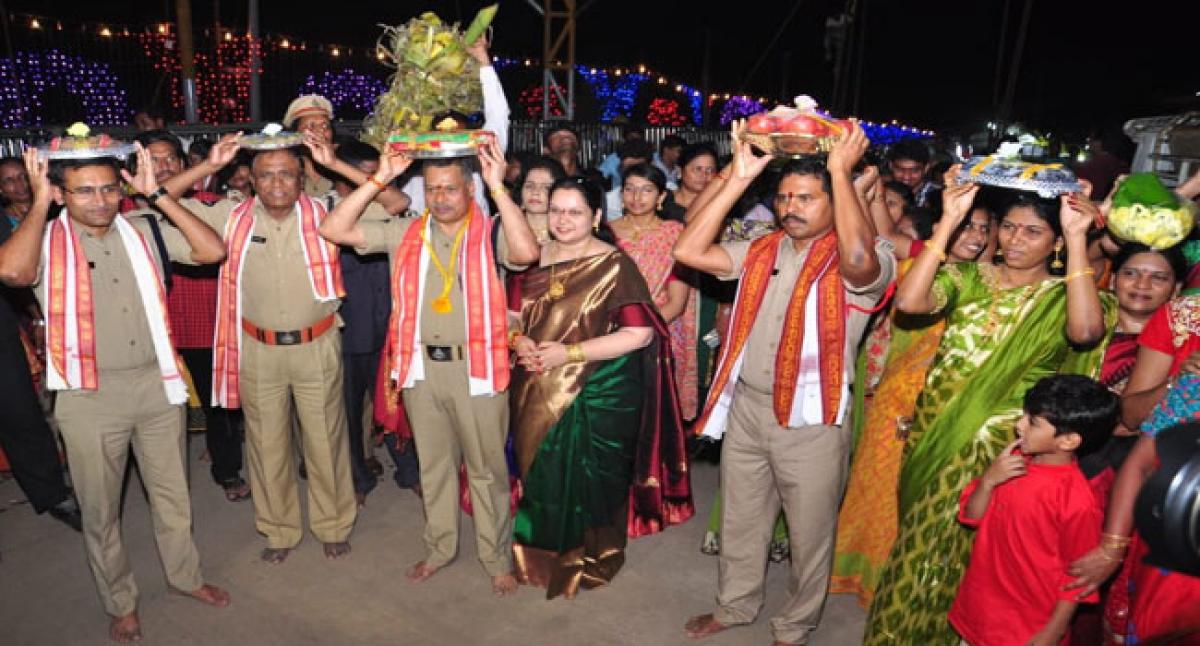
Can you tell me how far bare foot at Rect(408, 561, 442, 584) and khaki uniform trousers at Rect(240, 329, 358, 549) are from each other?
483 mm

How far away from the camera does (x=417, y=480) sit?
515 centimetres

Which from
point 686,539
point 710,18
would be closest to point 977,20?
point 710,18

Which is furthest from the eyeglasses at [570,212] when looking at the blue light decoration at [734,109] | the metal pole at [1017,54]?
the blue light decoration at [734,109]

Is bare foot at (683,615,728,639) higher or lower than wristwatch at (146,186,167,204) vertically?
lower

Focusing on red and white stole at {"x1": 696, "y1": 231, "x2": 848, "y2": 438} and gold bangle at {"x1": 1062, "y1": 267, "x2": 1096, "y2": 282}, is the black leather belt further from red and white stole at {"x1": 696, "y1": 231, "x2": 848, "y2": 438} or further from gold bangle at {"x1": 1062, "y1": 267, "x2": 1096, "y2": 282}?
gold bangle at {"x1": 1062, "y1": 267, "x2": 1096, "y2": 282}

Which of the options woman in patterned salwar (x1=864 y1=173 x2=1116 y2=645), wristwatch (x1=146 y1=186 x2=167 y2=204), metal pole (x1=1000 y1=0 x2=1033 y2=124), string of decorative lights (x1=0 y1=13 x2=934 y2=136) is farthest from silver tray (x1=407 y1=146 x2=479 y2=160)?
metal pole (x1=1000 y1=0 x2=1033 y2=124)

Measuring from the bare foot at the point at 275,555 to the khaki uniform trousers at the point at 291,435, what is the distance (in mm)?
26

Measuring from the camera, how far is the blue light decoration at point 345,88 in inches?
539

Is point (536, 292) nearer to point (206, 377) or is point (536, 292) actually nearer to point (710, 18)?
point (206, 377)

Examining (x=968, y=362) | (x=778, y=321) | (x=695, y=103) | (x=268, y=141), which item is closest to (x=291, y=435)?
(x=268, y=141)

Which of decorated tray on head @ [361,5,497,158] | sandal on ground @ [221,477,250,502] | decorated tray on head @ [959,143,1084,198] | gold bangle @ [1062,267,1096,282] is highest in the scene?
decorated tray on head @ [361,5,497,158]

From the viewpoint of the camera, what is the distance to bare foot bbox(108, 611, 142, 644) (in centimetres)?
369

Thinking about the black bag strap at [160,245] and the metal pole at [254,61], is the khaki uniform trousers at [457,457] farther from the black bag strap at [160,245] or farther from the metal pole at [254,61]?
the metal pole at [254,61]

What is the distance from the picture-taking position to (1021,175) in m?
2.99
